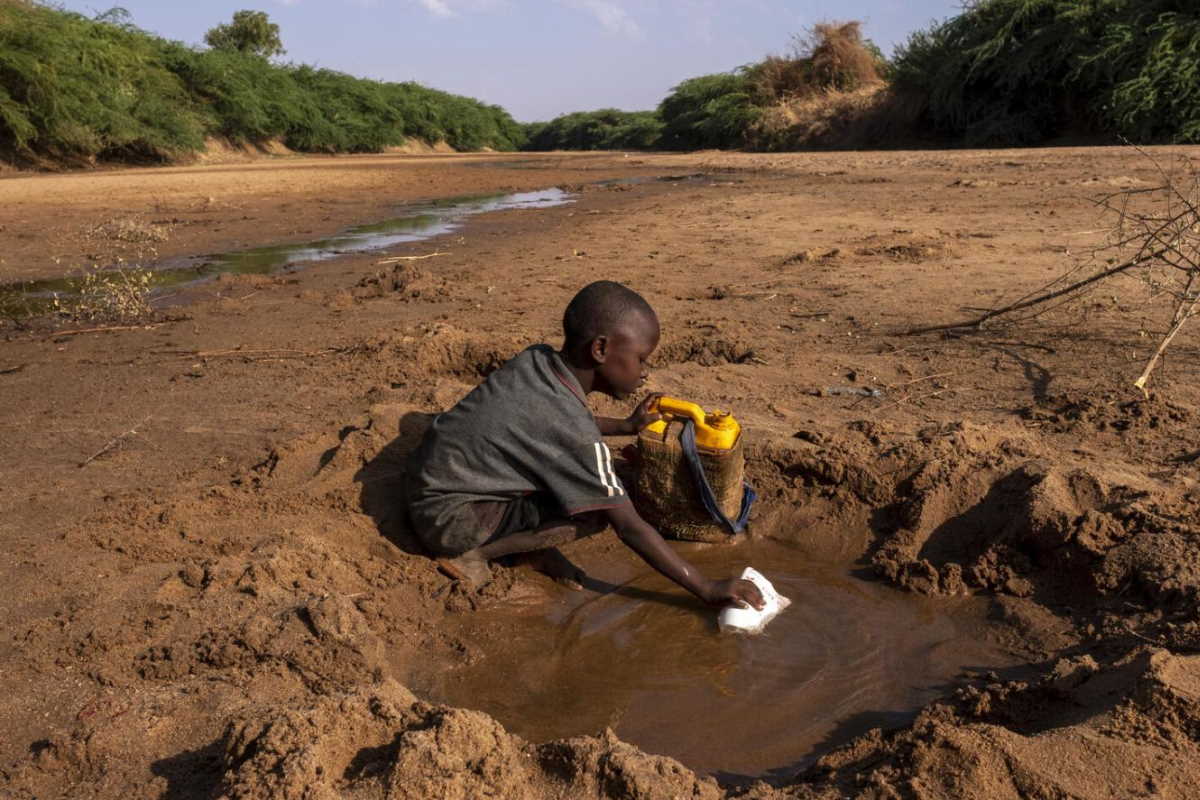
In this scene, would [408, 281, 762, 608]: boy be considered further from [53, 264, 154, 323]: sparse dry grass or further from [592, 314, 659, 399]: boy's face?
[53, 264, 154, 323]: sparse dry grass

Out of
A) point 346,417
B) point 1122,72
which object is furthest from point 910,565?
point 1122,72

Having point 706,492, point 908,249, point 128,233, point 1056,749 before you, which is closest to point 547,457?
point 706,492

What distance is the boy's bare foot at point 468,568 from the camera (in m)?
3.06

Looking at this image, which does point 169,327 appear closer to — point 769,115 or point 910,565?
point 910,565

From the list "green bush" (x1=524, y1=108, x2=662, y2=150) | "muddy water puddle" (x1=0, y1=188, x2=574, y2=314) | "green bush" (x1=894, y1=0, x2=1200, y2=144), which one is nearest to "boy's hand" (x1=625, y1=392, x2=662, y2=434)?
"muddy water puddle" (x1=0, y1=188, x2=574, y2=314)

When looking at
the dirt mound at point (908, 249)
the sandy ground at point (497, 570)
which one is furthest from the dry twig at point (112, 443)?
the dirt mound at point (908, 249)

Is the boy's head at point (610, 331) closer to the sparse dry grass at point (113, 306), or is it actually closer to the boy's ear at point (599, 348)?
the boy's ear at point (599, 348)

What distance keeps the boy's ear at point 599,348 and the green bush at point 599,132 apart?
125 feet

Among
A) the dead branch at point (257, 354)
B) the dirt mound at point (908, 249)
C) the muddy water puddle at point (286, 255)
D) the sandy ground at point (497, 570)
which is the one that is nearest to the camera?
the sandy ground at point (497, 570)

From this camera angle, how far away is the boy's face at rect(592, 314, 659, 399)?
2.79 meters

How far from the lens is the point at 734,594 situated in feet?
8.91

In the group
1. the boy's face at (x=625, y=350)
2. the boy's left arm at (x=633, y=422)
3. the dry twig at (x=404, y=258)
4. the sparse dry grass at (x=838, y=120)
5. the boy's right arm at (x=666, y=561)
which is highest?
the sparse dry grass at (x=838, y=120)

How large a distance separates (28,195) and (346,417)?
1334 cm

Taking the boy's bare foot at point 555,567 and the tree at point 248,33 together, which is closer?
the boy's bare foot at point 555,567
